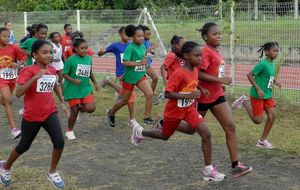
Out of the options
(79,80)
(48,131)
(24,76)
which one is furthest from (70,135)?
(24,76)

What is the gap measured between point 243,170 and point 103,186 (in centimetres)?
164

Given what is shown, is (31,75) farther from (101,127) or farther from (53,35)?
(53,35)

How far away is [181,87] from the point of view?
5.99 meters

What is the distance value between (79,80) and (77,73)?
0.57 feet

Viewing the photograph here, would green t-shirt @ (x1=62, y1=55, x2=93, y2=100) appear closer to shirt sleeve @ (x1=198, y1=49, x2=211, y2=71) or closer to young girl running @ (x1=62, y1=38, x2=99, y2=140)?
young girl running @ (x1=62, y1=38, x2=99, y2=140)

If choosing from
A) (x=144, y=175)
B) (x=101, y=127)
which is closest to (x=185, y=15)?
(x=101, y=127)

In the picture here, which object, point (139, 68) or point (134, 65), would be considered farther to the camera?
point (139, 68)

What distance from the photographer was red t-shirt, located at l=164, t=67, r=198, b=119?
5965mm

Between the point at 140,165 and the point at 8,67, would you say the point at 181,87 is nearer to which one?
the point at 140,165

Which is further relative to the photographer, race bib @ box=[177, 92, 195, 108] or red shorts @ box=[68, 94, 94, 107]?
red shorts @ box=[68, 94, 94, 107]

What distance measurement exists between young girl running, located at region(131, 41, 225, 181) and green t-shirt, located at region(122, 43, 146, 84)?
2937 mm

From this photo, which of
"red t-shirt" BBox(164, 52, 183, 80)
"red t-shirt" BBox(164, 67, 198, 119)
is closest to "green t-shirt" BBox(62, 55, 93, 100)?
"red t-shirt" BBox(164, 52, 183, 80)

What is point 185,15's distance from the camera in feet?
45.0

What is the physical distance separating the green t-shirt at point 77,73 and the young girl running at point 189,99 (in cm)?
265
